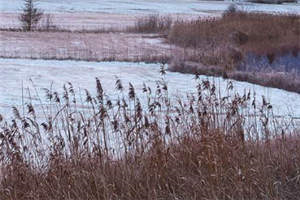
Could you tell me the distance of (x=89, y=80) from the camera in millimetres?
15555

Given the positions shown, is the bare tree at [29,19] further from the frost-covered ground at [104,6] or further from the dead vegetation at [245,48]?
the frost-covered ground at [104,6]

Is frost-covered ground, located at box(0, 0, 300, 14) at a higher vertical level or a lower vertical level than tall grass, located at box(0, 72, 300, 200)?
lower

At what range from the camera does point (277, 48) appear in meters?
22.4

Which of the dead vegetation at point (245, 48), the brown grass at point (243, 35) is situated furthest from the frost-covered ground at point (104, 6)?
the brown grass at point (243, 35)

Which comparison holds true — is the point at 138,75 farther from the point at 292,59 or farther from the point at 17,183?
the point at 17,183

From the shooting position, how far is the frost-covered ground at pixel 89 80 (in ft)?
43.7

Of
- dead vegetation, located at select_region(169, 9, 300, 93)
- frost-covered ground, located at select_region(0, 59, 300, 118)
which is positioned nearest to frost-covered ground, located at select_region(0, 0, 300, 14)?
dead vegetation, located at select_region(169, 9, 300, 93)

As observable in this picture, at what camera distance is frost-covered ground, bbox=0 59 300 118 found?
13312 millimetres

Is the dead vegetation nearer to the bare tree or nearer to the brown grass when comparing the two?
the brown grass

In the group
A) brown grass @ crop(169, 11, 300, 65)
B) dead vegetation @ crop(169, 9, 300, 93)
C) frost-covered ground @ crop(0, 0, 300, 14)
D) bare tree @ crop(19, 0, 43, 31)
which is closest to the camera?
dead vegetation @ crop(169, 9, 300, 93)

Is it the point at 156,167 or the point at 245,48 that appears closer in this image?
the point at 156,167

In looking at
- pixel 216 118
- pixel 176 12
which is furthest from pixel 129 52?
pixel 176 12

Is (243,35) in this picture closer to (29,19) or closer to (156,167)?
(29,19)

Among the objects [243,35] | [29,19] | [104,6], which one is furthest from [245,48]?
[104,6]
